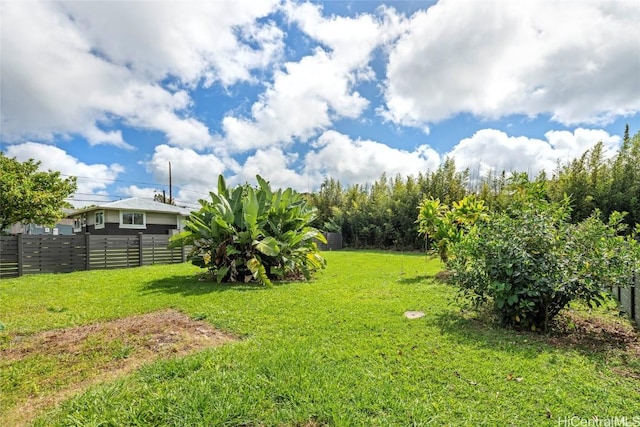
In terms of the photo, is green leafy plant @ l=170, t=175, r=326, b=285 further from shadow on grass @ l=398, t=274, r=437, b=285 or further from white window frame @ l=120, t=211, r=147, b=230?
white window frame @ l=120, t=211, r=147, b=230

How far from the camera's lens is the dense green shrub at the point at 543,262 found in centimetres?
300

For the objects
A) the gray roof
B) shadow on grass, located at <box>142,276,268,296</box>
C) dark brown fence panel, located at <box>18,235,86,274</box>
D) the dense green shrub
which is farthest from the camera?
the gray roof

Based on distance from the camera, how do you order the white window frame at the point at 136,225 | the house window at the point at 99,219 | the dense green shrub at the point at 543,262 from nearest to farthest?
the dense green shrub at the point at 543,262, the house window at the point at 99,219, the white window frame at the point at 136,225

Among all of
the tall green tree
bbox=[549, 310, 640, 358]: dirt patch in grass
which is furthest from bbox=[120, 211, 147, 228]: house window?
bbox=[549, 310, 640, 358]: dirt patch in grass

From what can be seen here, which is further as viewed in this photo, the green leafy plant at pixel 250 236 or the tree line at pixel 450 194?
the tree line at pixel 450 194

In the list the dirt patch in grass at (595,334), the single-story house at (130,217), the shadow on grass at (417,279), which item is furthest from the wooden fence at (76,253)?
the dirt patch in grass at (595,334)

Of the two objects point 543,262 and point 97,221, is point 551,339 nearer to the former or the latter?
point 543,262

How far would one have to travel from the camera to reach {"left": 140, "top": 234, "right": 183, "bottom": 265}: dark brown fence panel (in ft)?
33.1

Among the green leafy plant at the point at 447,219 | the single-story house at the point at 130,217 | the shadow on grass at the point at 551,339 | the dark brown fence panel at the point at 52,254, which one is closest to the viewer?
the shadow on grass at the point at 551,339

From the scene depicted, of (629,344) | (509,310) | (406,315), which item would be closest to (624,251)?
(629,344)

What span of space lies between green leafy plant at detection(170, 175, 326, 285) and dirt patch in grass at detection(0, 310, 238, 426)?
8.28 ft

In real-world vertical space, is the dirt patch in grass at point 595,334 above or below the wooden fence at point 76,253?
below

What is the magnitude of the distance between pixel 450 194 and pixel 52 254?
51.3 ft

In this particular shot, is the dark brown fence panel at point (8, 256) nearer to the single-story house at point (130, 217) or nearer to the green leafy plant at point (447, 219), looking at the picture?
the single-story house at point (130, 217)
